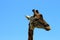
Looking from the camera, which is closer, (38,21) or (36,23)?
(38,21)

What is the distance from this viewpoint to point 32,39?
244ft

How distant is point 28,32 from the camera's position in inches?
2938

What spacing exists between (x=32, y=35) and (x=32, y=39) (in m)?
0.25

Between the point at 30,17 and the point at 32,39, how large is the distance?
1199 mm

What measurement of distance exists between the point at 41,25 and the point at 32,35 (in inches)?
40.9

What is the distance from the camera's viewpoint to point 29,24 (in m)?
74.5

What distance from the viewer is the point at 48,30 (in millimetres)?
73188

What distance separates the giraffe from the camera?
241 ft

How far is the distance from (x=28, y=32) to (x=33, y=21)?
751 millimetres

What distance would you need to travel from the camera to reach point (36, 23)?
74062mm

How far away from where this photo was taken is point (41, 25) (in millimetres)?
73688

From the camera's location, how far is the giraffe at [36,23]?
241 ft

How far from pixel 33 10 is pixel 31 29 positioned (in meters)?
1.09

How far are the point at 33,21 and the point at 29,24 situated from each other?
1.20 feet
